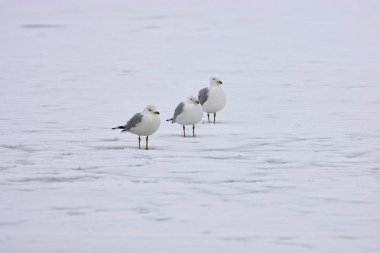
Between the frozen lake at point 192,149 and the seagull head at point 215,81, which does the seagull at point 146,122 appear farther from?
the seagull head at point 215,81

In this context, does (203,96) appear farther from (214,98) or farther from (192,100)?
(192,100)

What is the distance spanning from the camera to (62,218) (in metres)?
7.13

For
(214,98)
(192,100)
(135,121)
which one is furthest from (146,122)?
(214,98)

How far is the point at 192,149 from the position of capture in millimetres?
10680

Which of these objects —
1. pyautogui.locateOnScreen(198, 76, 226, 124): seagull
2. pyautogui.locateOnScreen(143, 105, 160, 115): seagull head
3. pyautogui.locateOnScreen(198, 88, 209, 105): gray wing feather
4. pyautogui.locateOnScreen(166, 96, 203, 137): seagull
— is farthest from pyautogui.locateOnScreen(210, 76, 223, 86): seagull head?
pyautogui.locateOnScreen(143, 105, 160, 115): seagull head

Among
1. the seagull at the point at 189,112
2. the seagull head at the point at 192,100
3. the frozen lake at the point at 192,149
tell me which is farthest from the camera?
the seagull head at the point at 192,100

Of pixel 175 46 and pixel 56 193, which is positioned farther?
pixel 175 46

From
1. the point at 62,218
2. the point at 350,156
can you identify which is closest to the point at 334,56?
the point at 350,156

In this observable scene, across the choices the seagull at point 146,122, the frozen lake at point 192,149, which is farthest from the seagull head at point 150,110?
the frozen lake at point 192,149

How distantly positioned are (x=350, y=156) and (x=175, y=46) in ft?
54.1

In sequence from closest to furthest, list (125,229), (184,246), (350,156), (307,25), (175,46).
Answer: (184,246) < (125,229) < (350,156) < (175,46) < (307,25)

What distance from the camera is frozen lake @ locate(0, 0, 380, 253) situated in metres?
6.75

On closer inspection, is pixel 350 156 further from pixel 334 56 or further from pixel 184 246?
pixel 334 56

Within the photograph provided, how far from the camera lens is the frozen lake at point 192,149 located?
22.1 ft
